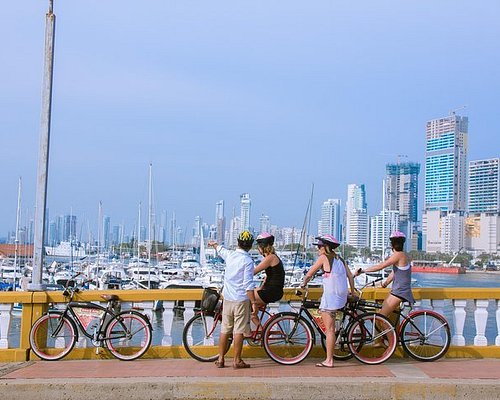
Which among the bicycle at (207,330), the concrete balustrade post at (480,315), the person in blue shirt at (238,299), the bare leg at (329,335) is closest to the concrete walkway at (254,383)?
the bare leg at (329,335)

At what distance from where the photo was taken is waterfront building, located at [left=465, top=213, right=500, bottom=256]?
7518 inches

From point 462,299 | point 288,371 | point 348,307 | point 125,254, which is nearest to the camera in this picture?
point 288,371

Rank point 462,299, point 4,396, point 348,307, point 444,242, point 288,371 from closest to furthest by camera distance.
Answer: point 4,396 < point 288,371 < point 348,307 < point 462,299 < point 444,242

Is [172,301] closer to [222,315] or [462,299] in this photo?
[222,315]

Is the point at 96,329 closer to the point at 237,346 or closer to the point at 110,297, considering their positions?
the point at 110,297

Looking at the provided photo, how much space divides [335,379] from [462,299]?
296cm

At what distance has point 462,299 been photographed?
10.0 m

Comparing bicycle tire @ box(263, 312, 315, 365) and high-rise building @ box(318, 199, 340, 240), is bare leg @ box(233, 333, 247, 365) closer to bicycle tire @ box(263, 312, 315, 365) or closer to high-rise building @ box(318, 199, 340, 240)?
bicycle tire @ box(263, 312, 315, 365)

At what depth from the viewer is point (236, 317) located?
28.8 feet

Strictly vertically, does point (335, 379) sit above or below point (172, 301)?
below

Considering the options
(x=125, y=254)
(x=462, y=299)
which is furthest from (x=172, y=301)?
→ (x=125, y=254)

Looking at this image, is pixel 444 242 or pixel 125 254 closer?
pixel 125 254

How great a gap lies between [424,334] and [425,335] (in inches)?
0.8

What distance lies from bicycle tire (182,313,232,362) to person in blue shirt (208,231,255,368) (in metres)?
0.51
